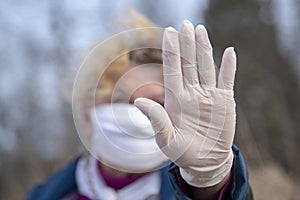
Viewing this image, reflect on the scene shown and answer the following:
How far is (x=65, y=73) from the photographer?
223 inches

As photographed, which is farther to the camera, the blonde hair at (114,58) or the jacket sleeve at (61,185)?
the jacket sleeve at (61,185)

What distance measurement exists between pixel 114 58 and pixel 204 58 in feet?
1.88

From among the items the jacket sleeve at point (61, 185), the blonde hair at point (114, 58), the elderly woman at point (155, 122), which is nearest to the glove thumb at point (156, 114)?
the elderly woman at point (155, 122)

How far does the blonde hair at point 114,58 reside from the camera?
149cm

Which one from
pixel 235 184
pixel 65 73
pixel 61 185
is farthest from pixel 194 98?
pixel 65 73

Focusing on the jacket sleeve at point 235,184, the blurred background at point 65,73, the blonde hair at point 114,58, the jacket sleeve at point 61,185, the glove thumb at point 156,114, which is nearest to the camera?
the glove thumb at point 156,114

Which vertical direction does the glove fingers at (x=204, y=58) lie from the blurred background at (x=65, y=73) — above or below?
above

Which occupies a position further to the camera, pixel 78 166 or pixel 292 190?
pixel 292 190

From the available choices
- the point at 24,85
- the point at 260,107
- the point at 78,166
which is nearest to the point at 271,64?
the point at 260,107

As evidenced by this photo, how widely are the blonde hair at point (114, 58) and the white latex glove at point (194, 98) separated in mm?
108

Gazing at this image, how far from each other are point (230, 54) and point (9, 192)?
5668 mm

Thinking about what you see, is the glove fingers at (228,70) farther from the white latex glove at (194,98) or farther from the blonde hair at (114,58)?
the blonde hair at (114,58)

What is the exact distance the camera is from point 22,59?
24.0 feet

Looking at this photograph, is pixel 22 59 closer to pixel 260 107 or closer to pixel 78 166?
pixel 260 107
